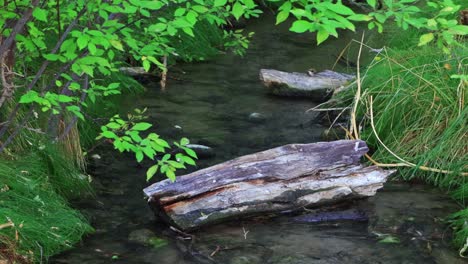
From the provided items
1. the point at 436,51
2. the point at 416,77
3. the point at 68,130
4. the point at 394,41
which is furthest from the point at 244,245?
the point at 394,41

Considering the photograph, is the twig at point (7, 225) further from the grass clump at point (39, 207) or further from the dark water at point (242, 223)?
the dark water at point (242, 223)

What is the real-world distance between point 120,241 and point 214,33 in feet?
20.6

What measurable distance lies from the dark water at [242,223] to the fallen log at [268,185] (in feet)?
0.46

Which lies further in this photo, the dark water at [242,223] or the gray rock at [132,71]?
the gray rock at [132,71]

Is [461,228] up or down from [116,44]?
down

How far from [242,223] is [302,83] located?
386 centimetres

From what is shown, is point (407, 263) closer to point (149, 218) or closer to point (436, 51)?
point (149, 218)

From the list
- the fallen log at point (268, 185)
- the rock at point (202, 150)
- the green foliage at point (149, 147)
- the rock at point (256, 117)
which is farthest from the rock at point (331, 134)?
the green foliage at point (149, 147)

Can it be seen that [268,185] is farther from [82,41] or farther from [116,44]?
[82,41]

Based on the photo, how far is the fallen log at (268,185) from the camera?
4.90m

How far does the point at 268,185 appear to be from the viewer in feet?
16.9

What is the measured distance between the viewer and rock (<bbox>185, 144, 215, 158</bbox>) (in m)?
6.48

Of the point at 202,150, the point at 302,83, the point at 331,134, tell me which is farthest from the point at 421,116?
the point at 302,83

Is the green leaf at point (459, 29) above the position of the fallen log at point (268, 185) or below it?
above
